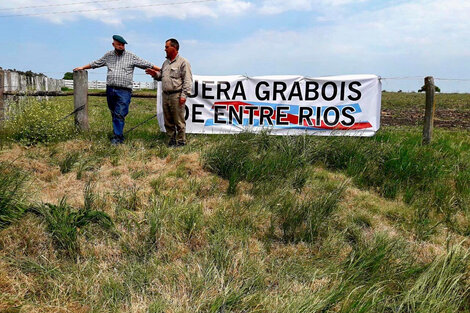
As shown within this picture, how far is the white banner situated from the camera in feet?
24.1

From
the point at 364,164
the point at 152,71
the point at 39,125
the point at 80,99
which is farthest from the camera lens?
the point at 80,99

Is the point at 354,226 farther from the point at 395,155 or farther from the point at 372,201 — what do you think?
the point at 395,155

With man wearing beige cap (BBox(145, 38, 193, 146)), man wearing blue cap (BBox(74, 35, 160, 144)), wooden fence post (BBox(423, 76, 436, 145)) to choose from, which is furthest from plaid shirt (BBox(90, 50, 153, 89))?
wooden fence post (BBox(423, 76, 436, 145))

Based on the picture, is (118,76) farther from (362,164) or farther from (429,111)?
(429,111)

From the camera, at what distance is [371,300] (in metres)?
2.70

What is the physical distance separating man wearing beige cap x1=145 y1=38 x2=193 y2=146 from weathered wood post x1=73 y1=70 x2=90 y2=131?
147 cm

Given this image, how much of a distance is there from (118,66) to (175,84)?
→ 107 cm

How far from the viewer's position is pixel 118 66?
656 cm

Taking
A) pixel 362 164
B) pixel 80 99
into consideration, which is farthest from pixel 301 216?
pixel 80 99

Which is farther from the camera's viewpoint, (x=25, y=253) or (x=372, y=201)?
(x=372, y=201)

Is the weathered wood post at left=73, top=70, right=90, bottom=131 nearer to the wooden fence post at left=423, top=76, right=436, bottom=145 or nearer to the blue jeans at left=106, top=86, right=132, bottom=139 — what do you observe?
the blue jeans at left=106, top=86, right=132, bottom=139

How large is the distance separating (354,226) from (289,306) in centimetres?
180

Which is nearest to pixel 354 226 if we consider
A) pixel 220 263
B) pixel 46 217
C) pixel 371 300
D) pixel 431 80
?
pixel 371 300

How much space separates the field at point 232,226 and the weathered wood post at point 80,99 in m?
0.67
